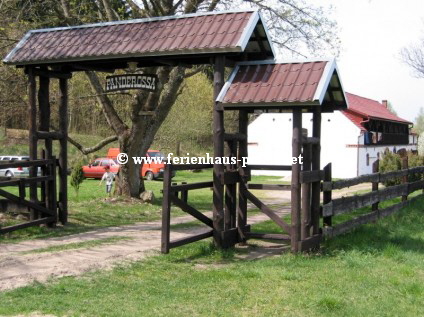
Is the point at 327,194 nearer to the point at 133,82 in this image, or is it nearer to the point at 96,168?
the point at 133,82

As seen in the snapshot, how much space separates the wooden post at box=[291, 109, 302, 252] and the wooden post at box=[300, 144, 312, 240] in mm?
213

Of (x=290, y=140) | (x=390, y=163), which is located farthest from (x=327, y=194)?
(x=290, y=140)

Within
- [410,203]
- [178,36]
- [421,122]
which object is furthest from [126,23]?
[421,122]

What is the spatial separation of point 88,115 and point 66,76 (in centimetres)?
3055

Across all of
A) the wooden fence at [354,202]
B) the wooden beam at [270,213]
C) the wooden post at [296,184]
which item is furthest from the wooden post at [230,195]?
the wooden fence at [354,202]

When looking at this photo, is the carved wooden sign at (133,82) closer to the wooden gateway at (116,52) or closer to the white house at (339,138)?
the wooden gateway at (116,52)

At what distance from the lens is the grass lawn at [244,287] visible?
19.5 feet

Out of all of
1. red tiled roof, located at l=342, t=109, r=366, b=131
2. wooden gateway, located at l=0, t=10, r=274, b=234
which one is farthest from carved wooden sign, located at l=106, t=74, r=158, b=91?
red tiled roof, located at l=342, t=109, r=366, b=131

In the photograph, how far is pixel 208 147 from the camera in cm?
4956

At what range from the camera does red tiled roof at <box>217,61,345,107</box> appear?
881cm

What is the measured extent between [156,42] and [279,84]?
248cm

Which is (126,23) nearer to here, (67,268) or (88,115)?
(67,268)

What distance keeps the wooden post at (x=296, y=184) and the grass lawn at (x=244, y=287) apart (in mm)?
405

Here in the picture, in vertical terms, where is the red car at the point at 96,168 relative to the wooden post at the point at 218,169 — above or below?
below
